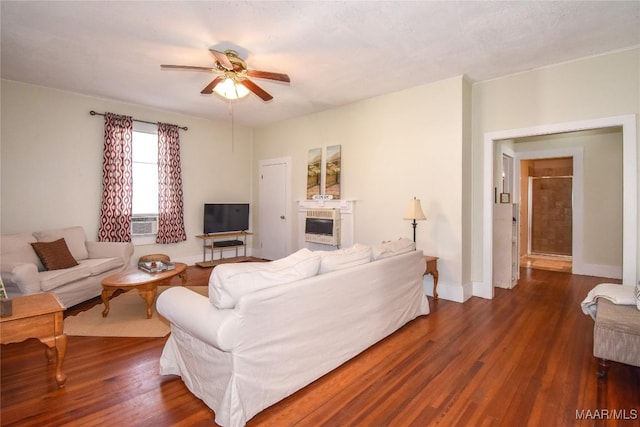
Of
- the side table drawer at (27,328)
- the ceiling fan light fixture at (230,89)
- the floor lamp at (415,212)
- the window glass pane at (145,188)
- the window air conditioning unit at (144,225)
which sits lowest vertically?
the side table drawer at (27,328)

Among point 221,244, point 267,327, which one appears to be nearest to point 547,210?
point 221,244

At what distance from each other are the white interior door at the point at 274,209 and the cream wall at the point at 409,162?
1.14 meters

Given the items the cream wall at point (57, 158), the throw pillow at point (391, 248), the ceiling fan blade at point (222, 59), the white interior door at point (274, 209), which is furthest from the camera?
the white interior door at point (274, 209)

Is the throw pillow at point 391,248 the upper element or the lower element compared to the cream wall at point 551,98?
lower

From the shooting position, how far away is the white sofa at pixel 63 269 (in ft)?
10.7

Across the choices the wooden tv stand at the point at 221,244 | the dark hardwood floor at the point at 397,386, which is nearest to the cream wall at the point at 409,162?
the dark hardwood floor at the point at 397,386

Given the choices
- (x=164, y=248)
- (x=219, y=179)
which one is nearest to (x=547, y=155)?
(x=219, y=179)

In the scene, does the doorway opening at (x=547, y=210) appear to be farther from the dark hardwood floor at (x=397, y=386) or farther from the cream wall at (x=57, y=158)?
the cream wall at (x=57, y=158)

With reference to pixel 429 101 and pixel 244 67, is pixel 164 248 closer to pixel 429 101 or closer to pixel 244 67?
pixel 244 67

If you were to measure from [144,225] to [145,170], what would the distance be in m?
0.95

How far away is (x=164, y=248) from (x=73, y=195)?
1.61 metres

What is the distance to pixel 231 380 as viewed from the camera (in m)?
1.77

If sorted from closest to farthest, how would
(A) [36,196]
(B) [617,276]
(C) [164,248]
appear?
1. (A) [36,196]
2. (B) [617,276]
3. (C) [164,248]
